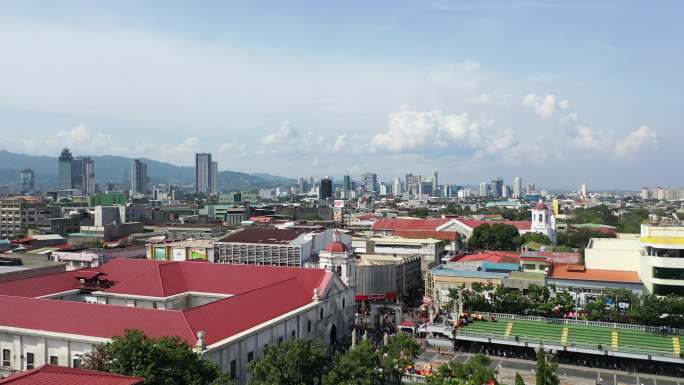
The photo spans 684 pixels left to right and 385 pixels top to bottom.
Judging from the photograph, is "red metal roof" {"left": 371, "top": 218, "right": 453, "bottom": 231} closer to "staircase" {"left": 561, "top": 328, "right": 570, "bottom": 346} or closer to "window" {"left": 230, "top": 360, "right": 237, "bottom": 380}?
"staircase" {"left": 561, "top": 328, "right": 570, "bottom": 346}

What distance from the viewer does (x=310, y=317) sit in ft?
152

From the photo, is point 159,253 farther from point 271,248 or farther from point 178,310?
point 178,310

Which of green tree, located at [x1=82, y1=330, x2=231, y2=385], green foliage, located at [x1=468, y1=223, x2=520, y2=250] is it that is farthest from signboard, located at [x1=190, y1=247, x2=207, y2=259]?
green tree, located at [x1=82, y1=330, x2=231, y2=385]

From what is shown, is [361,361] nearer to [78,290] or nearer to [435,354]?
[435,354]

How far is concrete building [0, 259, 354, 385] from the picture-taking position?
35719mm

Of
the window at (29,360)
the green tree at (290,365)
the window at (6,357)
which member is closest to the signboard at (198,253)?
the window at (6,357)

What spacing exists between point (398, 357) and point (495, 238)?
69.5 m

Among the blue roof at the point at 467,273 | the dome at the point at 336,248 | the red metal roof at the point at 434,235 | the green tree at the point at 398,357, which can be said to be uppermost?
the dome at the point at 336,248

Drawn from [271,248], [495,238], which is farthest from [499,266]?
[495,238]

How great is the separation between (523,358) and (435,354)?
7.62 meters

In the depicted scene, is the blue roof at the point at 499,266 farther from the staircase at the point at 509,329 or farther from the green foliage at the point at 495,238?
the green foliage at the point at 495,238

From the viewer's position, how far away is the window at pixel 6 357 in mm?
38719

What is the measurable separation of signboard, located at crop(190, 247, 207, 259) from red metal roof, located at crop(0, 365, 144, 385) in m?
54.3

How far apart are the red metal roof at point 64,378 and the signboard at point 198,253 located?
54338mm
